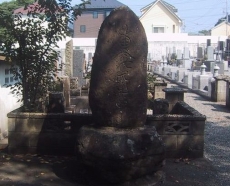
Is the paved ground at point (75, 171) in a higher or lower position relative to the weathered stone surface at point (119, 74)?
lower

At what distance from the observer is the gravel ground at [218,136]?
691 cm

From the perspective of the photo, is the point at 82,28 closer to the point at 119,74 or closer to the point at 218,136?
the point at 218,136

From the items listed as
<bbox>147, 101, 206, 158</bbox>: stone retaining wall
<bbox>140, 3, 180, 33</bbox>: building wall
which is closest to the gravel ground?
<bbox>147, 101, 206, 158</bbox>: stone retaining wall

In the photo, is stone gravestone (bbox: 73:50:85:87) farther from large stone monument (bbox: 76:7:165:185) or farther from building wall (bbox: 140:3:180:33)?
building wall (bbox: 140:3:180:33)

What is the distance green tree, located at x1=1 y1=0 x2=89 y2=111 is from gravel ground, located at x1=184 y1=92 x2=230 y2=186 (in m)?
3.69

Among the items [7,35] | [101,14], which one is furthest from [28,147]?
[101,14]

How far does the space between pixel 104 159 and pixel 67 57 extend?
1305 cm

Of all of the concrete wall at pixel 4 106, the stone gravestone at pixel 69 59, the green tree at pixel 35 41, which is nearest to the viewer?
the green tree at pixel 35 41

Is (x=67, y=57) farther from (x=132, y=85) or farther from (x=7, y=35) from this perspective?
(x=132, y=85)

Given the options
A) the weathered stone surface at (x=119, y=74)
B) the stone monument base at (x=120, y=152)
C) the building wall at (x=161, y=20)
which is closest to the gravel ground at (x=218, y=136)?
the stone monument base at (x=120, y=152)

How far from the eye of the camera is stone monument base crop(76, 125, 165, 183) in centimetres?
502

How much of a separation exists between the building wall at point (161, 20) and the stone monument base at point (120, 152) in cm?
5869

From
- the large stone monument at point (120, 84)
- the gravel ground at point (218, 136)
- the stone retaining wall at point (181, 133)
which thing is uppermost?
the large stone monument at point (120, 84)

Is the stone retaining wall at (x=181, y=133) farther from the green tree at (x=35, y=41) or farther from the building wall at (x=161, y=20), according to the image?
the building wall at (x=161, y=20)
